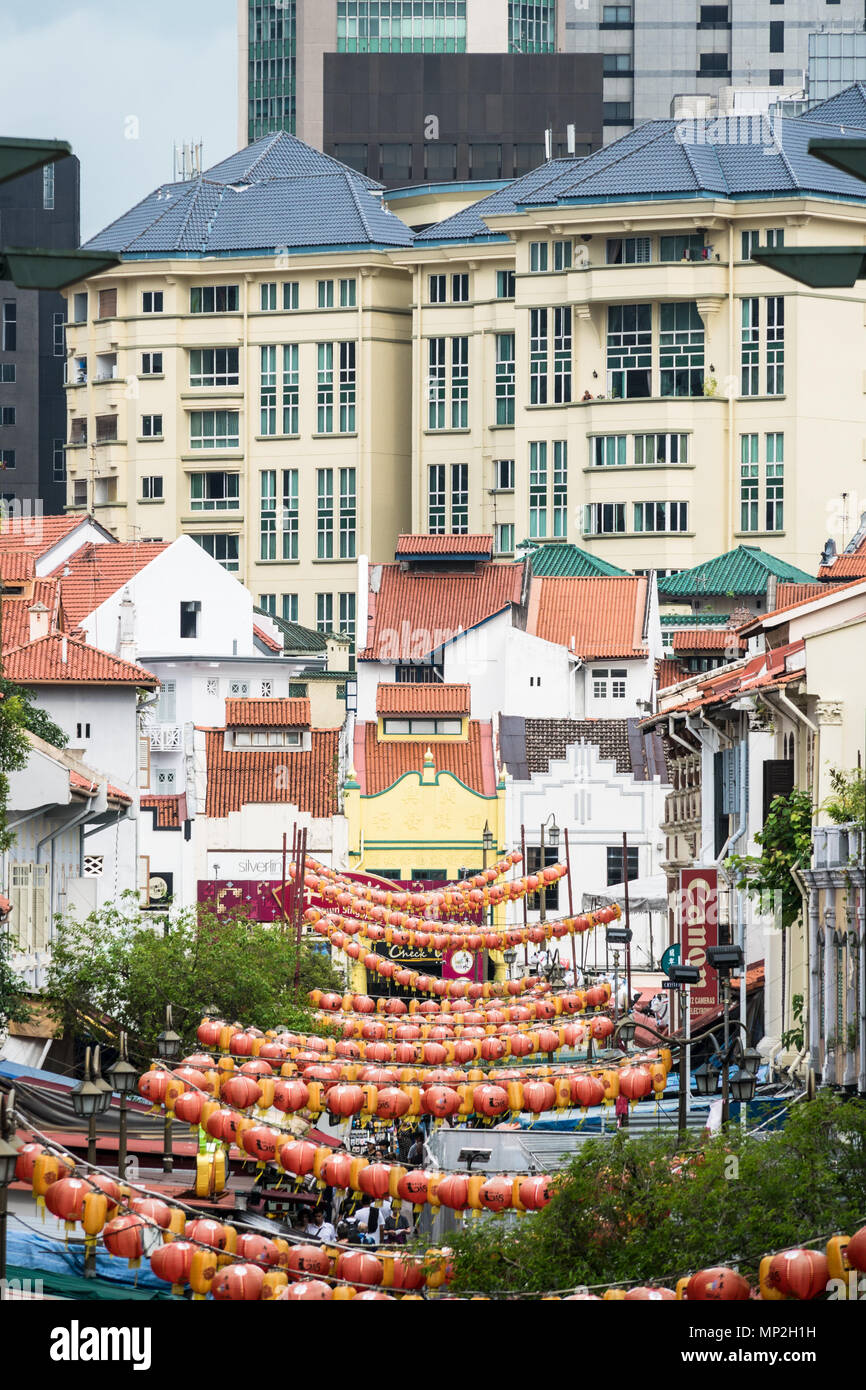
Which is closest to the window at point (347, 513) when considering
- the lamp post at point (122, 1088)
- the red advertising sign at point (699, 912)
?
the red advertising sign at point (699, 912)

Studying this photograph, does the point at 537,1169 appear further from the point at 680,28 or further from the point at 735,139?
the point at 680,28

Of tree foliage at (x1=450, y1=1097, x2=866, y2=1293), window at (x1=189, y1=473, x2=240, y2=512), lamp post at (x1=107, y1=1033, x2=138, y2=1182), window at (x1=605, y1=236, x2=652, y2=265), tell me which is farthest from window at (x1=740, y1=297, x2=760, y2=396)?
tree foliage at (x1=450, y1=1097, x2=866, y2=1293)

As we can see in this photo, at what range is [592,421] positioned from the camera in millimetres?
134875

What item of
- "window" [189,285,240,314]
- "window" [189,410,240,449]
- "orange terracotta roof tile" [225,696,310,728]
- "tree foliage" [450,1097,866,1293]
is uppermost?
"window" [189,285,240,314]

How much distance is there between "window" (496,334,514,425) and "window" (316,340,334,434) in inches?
351

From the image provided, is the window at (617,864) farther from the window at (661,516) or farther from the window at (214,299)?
the window at (214,299)

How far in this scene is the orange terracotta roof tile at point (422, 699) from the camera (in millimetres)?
89812

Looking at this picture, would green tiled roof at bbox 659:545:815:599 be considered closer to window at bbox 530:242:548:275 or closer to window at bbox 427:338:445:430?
window at bbox 530:242:548:275

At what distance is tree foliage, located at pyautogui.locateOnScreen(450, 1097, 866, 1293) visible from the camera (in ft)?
79.1

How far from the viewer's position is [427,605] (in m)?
104

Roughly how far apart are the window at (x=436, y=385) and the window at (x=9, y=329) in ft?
111

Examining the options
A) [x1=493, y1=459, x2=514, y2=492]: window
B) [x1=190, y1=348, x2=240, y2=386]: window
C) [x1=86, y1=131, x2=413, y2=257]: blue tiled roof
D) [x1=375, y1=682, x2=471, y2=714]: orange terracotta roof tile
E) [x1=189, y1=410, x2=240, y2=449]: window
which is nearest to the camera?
[x1=375, y1=682, x2=471, y2=714]: orange terracotta roof tile

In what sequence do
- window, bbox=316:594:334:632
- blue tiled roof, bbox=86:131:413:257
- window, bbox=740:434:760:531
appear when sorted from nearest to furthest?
1. window, bbox=740:434:760:531
2. window, bbox=316:594:334:632
3. blue tiled roof, bbox=86:131:413:257

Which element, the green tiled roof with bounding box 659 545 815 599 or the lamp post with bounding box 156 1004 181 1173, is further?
the green tiled roof with bounding box 659 545 815 599
